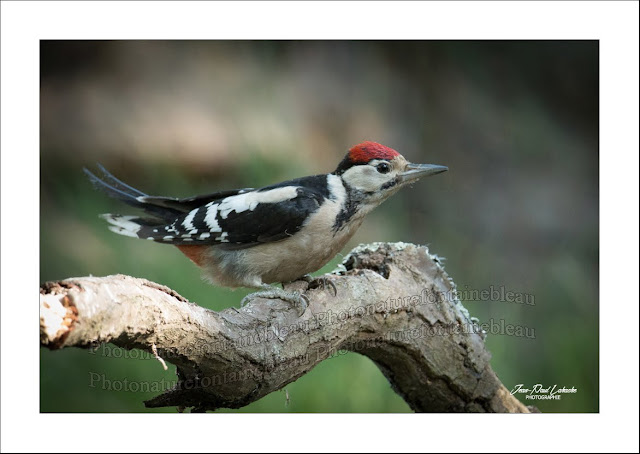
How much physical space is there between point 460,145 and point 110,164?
1.93 m

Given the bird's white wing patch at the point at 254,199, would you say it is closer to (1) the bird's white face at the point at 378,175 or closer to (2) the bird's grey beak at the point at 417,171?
(1) the bird's white face at the point at 378,175

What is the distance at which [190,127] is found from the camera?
9.68 feet

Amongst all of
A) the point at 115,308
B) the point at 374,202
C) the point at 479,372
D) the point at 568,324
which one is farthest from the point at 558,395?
the point at 115,308

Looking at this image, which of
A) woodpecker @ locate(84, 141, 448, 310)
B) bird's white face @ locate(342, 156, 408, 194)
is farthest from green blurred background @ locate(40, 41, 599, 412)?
bird's white face @ locate(342, 156, 408, 194)

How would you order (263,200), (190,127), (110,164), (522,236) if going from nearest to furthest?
(263,200) → (110,164) → (190,127) → (522,236)

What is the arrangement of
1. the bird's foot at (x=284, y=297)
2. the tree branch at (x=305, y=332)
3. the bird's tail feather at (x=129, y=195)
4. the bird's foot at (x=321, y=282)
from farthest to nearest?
1. the bird's tail feather at (x=129, y=195)
2. the bird's foot at (x=321, y=282)
3. the bird's foot at (x=284, y=297)
4. the tree branch at (x=305, y=332)

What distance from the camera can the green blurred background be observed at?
96.2 inches

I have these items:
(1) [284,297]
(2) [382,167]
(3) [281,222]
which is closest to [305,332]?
(1) [284,297]

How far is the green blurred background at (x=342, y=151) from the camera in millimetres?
2443

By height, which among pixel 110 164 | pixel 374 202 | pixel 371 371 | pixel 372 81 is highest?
pixel 372 81

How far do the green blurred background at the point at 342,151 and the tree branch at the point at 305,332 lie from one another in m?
0.30

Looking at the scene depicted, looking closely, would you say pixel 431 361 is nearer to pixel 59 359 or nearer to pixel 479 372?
pixel 479 372

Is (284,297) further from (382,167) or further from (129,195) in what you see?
(129,195)

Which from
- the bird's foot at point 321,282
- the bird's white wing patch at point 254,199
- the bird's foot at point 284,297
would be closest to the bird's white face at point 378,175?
the bird's white wing patch at point 254,199
